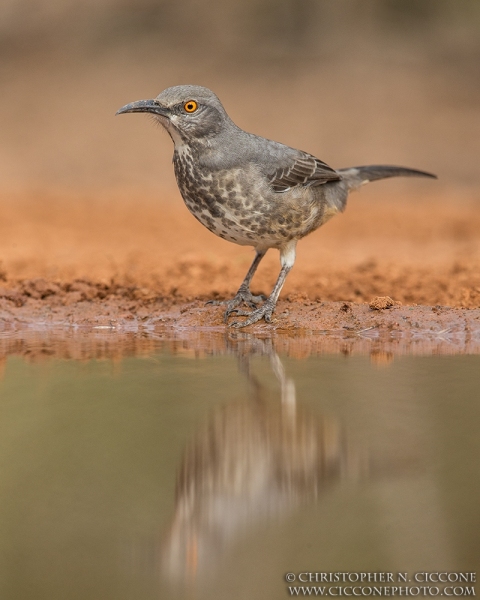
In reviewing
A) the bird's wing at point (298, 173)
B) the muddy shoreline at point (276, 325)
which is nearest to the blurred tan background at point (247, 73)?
the bird's wing at point (298, 173)

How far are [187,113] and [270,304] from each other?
1.35 meters

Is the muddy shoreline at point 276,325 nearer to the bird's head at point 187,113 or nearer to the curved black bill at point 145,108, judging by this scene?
the bird's head at point 187,113

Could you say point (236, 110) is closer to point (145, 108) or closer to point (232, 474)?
point (145, 108)

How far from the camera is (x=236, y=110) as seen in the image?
1756 cm

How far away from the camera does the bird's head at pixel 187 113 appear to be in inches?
238

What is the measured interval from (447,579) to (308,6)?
17.6 meters

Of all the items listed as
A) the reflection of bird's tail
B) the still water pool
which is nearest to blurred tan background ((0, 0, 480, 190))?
the reflection of bird's tail

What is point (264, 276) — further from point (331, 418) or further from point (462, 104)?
point (462, 104)

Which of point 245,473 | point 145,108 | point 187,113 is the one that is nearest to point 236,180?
point 187,113

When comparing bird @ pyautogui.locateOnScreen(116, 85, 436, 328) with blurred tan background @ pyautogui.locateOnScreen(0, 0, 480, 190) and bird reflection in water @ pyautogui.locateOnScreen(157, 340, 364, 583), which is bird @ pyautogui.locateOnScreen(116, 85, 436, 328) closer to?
bird reflection in water @ pyautogui.locateOnScreen(157, 340, 364, 583)

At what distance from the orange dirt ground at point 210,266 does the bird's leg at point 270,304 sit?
7 centimetres

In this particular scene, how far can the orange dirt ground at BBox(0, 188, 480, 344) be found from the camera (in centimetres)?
630

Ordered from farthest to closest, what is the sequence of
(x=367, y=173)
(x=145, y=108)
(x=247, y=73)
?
(x=247, y=73), (x=367, y=173), (x=145, y=108)

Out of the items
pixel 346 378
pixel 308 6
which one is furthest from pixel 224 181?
pixel 308 6
